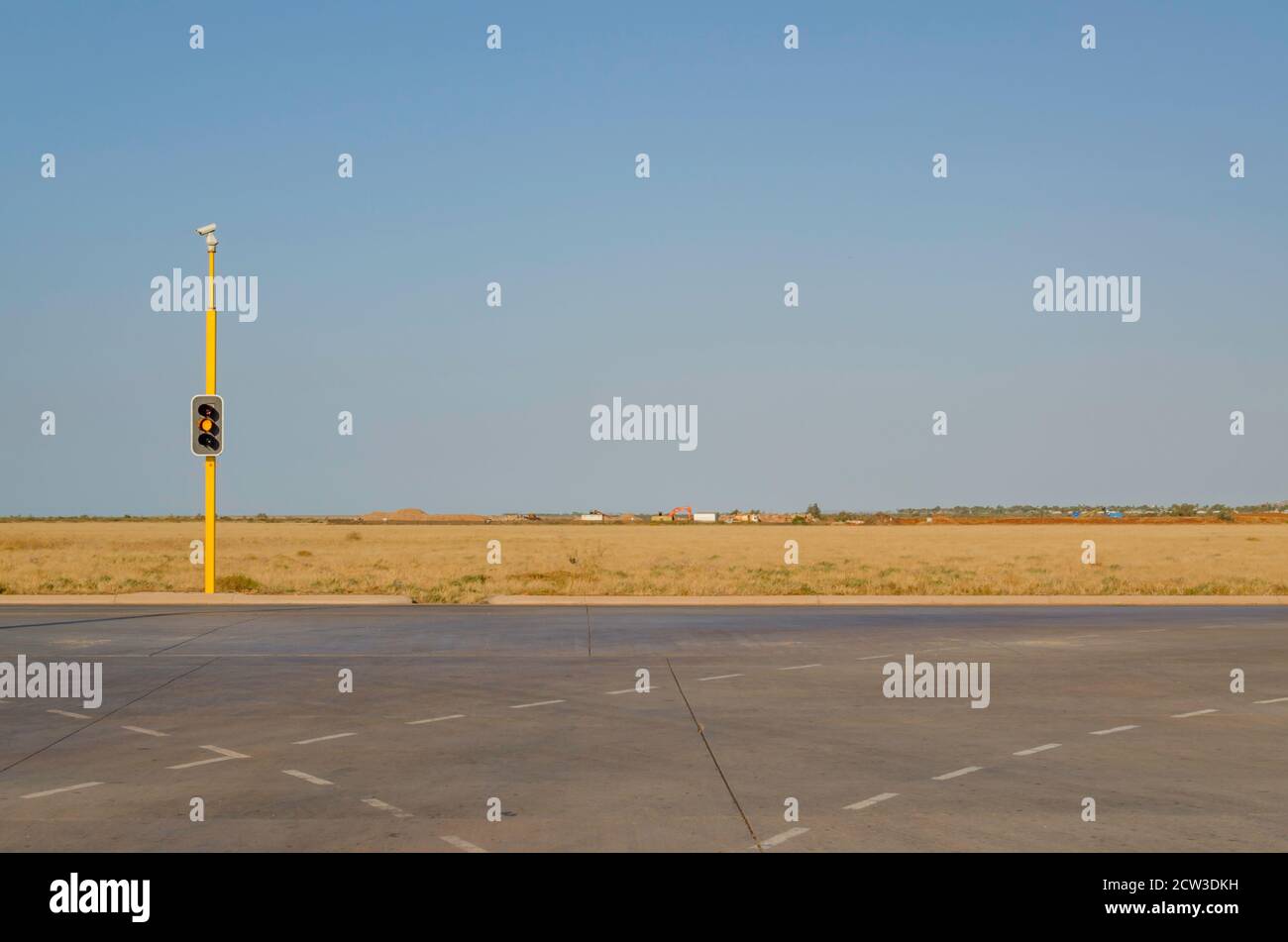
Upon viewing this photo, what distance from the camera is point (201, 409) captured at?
2508 centimetres

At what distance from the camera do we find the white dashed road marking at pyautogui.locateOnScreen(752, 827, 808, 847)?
748cm

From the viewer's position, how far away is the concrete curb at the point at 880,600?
85.3 ft

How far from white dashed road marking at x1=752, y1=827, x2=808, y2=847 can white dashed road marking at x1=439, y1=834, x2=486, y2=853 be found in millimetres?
1716

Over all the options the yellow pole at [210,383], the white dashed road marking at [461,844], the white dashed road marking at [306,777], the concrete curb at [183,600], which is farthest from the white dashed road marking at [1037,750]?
the yellow pole at [210,383]

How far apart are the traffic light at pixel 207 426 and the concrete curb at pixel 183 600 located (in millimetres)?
3014

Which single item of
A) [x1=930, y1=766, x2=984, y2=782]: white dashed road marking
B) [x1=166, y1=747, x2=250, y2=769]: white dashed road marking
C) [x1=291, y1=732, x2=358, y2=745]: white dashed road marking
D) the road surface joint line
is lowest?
[x1=930, y1=766, x2=984, y2=782]: white dashed road marking

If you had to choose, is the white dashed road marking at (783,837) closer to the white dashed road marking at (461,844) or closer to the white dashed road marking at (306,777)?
the white dashed road marking at (461,844)

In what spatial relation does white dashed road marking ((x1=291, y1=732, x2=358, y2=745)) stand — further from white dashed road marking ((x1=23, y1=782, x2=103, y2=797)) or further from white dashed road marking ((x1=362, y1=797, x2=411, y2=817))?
white dashed road marking ((x1=362, y1=797, x2=411, y2=817))

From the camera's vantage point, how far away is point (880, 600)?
86.1ft

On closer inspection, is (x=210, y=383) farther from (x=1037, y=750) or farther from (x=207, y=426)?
(x=1037, y=750)

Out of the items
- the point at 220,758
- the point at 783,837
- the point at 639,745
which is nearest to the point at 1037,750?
the point at 639,745

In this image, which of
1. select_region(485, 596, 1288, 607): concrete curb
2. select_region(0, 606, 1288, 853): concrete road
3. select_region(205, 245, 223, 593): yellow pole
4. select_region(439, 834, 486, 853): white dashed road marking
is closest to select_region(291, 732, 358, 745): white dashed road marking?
select_region(0, 606, 1288, 853): concrete road
